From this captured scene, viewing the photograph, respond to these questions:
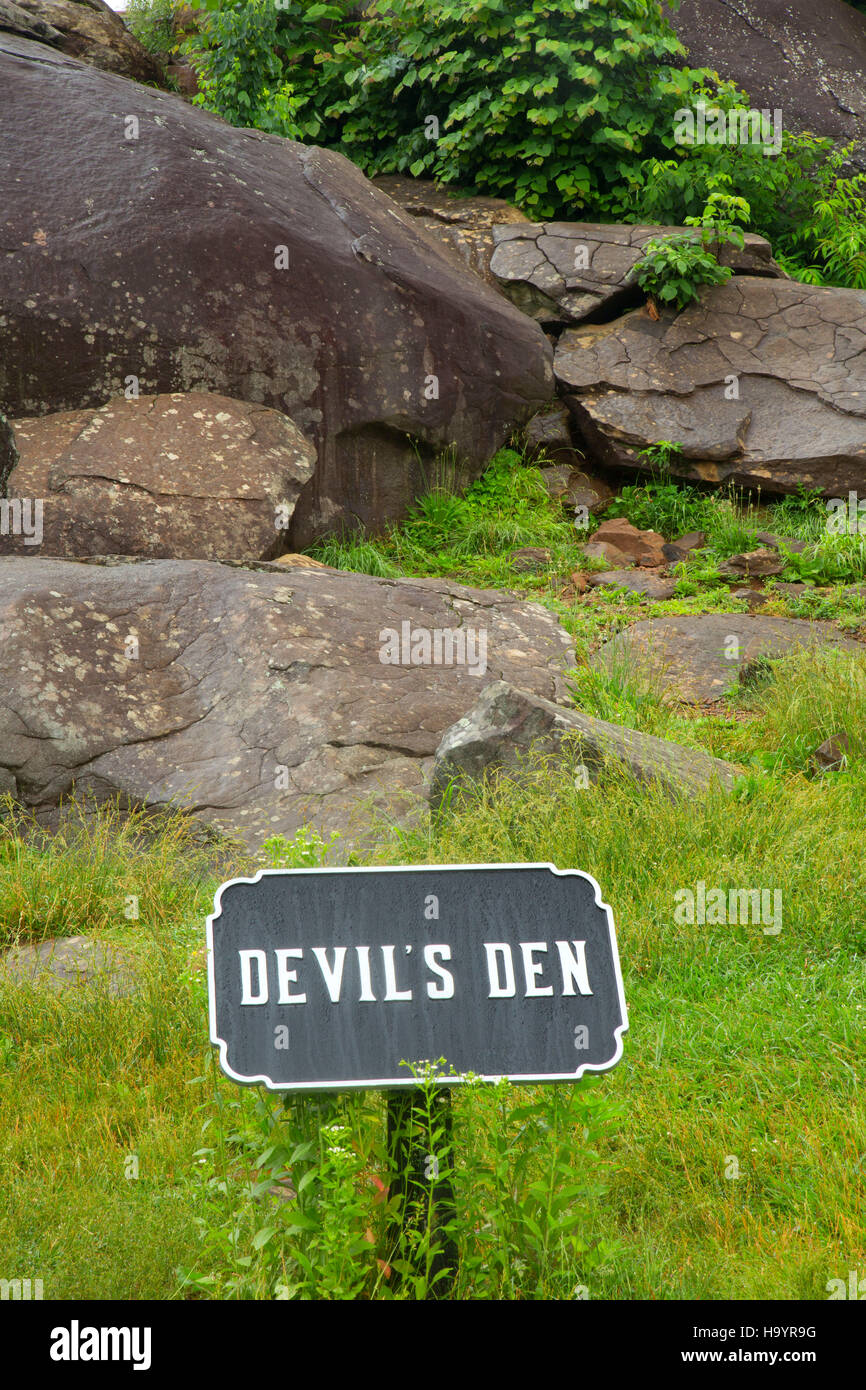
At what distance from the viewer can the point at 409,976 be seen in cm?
213

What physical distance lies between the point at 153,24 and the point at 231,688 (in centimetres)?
1212

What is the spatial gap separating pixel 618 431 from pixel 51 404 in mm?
4418

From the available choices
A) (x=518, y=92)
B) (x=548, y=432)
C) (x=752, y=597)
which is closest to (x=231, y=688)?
(x=752, y=597)

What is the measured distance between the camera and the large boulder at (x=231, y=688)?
4945 mm

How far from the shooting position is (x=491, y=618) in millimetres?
6473

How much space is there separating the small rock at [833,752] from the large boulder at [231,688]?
133cm

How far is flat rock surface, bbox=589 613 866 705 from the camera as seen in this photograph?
6.39m

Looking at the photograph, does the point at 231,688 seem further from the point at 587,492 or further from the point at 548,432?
the point at 548,432

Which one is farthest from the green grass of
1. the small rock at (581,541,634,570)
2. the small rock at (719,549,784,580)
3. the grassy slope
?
the small rock at (581,541,634,570)

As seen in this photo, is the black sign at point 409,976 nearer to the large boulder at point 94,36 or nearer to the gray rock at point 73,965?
the gray rock at point 73,965

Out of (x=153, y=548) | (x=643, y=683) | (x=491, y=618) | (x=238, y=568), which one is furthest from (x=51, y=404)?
(x=643, y=683)

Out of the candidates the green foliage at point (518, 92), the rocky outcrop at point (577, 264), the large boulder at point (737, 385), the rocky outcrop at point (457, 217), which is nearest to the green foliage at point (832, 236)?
the rocky outcrop at point (577, 264)

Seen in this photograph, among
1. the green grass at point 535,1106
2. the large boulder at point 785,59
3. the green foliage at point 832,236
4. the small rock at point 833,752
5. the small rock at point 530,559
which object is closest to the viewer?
the green grass at point 535,1106

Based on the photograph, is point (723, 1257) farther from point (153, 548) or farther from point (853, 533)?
point (853, 533)
